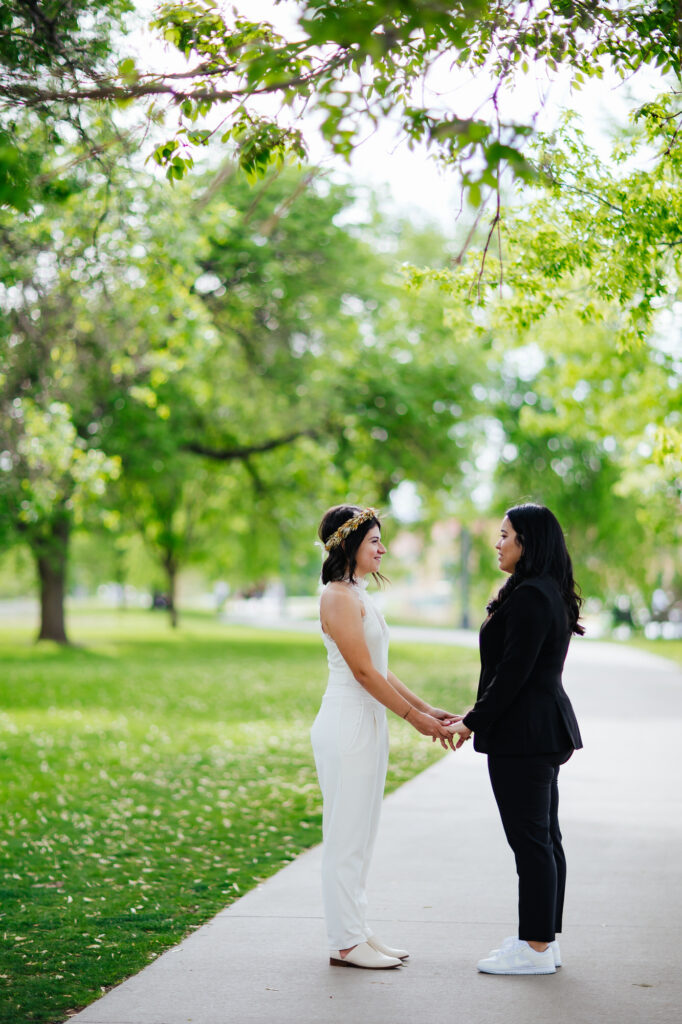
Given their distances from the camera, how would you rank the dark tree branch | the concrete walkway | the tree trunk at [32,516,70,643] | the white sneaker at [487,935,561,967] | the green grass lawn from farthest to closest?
1. the tree trunk at [32,516,70,643]
2. the dark tree branch
3. the green grass lawn
4. the white sneaker at [487,935,561,967]
5. the concrete walkway

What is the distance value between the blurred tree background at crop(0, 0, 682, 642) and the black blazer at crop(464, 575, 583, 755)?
583 mm

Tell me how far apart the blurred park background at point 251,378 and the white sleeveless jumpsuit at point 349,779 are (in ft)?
3.32

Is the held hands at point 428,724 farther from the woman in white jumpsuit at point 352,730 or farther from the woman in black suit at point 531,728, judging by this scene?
the woman in black suit at point 531,728

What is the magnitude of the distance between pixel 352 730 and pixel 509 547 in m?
1.11

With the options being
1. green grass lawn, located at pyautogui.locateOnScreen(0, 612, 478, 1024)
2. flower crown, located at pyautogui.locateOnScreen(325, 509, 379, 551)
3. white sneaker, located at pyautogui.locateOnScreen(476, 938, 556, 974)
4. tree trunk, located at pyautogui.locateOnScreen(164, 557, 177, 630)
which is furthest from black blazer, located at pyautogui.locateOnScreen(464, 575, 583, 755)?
tree trunk, located at pyautogui.locateOnScreen(164, 557, 177, 630)

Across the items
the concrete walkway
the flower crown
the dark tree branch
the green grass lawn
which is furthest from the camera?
the dark tree branch

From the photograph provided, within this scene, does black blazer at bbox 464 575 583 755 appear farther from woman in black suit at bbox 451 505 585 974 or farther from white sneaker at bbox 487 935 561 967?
white sneaker at bbox 487 935 561 967

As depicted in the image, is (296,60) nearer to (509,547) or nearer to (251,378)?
(509,547)

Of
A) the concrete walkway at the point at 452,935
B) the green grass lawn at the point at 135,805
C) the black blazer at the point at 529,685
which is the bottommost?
the green grass lawn at the point at 135,805

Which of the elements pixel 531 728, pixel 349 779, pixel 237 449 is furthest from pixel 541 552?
pixel 237 449

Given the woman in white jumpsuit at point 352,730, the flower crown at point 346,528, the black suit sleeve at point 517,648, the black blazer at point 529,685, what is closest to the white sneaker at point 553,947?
the woman in white jumpsuit at point 352,730

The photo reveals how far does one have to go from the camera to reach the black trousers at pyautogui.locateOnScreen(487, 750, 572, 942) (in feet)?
16.5

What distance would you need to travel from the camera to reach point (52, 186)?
25.2 feet

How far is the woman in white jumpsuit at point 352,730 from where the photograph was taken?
5164mm
